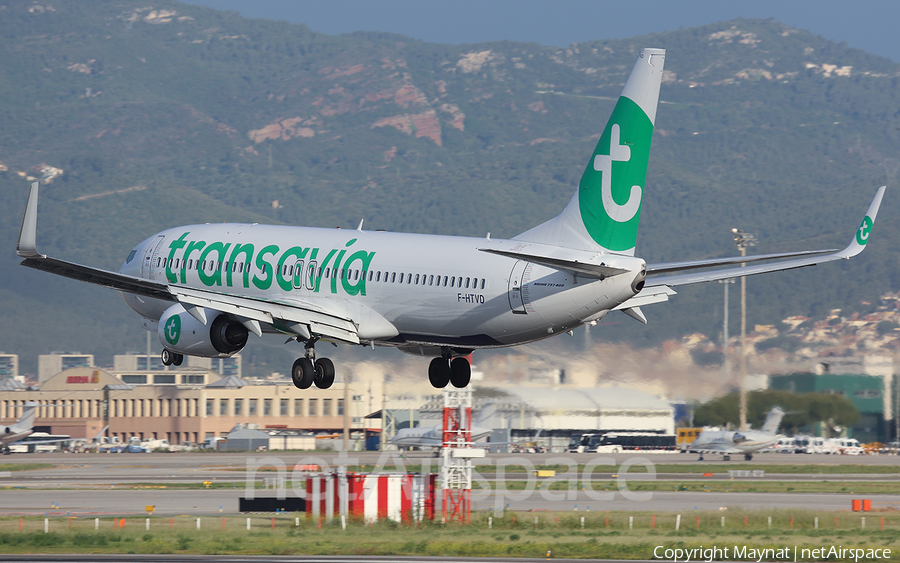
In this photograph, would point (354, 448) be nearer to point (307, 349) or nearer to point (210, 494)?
point (210, 494)

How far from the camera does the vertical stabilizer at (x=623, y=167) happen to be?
43031 millimetres

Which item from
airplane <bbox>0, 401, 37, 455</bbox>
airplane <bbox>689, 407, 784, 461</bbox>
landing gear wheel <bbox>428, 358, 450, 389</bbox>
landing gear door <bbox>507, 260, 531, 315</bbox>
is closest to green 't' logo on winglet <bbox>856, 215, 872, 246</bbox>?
landing gear door <bbox>507, 260, 531, 315</bbox>

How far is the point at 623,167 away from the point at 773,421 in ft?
210

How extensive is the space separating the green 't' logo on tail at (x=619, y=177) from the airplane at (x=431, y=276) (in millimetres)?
44

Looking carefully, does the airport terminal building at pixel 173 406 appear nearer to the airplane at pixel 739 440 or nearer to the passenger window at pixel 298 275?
the airplane at pixel 739 440

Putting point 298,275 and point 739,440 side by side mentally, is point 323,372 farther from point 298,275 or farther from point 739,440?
point 739,440

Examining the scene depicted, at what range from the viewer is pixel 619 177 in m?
43.2

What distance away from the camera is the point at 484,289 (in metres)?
45.5

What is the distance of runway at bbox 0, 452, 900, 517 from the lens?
7800 cm

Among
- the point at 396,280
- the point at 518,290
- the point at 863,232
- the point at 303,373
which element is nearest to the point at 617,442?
the point at 863,232

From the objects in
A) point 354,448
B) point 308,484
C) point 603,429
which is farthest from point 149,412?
point 308,484

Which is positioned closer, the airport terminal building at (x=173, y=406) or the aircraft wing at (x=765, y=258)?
the aircraft wing at (x=765, y=258)

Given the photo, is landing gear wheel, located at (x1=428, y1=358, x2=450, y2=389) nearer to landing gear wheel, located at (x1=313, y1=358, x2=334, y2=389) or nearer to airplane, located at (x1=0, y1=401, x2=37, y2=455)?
landing gear wheel, located at (x1=313, y1=358, x2=334, y2=389)

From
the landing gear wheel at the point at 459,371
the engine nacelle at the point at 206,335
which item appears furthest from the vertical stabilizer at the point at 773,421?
the engine nacelle at the point at 206,335
